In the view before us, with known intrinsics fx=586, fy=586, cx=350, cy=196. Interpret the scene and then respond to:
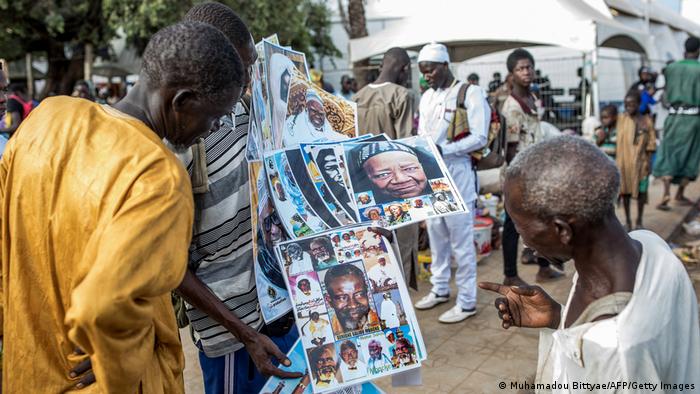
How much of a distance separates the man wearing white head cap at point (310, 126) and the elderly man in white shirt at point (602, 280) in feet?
2.96

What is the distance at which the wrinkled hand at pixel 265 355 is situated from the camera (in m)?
1.73

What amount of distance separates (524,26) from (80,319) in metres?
9.53

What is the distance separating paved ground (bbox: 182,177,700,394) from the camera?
341cm

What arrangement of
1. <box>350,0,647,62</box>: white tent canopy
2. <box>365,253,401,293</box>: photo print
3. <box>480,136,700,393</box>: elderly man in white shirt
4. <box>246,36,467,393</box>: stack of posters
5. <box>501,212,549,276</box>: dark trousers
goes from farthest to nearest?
<box>350,0,647,62</box>: white tent canopy, <box>501,212,549,276</box>: dark trousers, <box>365,253,401,293</box>: photo print, <box>246,36,467,393</box>: stack of posters, <box>480,136,700,393</box>: elderly man in white shirt

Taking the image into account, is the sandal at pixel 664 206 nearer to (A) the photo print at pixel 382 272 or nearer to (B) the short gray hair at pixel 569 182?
(A) the photo print at pixel 382 272

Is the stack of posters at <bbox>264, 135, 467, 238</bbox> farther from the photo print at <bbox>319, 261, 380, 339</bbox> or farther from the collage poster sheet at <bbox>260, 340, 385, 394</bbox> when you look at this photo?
the collage poster sheet at <bbox>260, 340, 385, 394</bbox>

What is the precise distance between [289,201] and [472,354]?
2.28 m

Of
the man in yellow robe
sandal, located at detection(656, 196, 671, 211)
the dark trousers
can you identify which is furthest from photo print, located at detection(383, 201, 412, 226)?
sandal, located at detection(656, 196, 671, 211)

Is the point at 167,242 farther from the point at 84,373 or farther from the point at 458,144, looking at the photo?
the point at 458,144

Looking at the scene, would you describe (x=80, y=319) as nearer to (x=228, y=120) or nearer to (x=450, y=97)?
(x=228, y=120)

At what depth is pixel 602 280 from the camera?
1.37 metres

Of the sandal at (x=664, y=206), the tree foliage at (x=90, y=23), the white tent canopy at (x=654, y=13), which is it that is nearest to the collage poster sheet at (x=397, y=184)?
the sandal at (x=664, y=206)

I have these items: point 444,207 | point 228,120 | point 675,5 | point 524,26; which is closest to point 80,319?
point 228,120

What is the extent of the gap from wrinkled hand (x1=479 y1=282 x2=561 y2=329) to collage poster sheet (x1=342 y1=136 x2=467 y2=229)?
428mm
